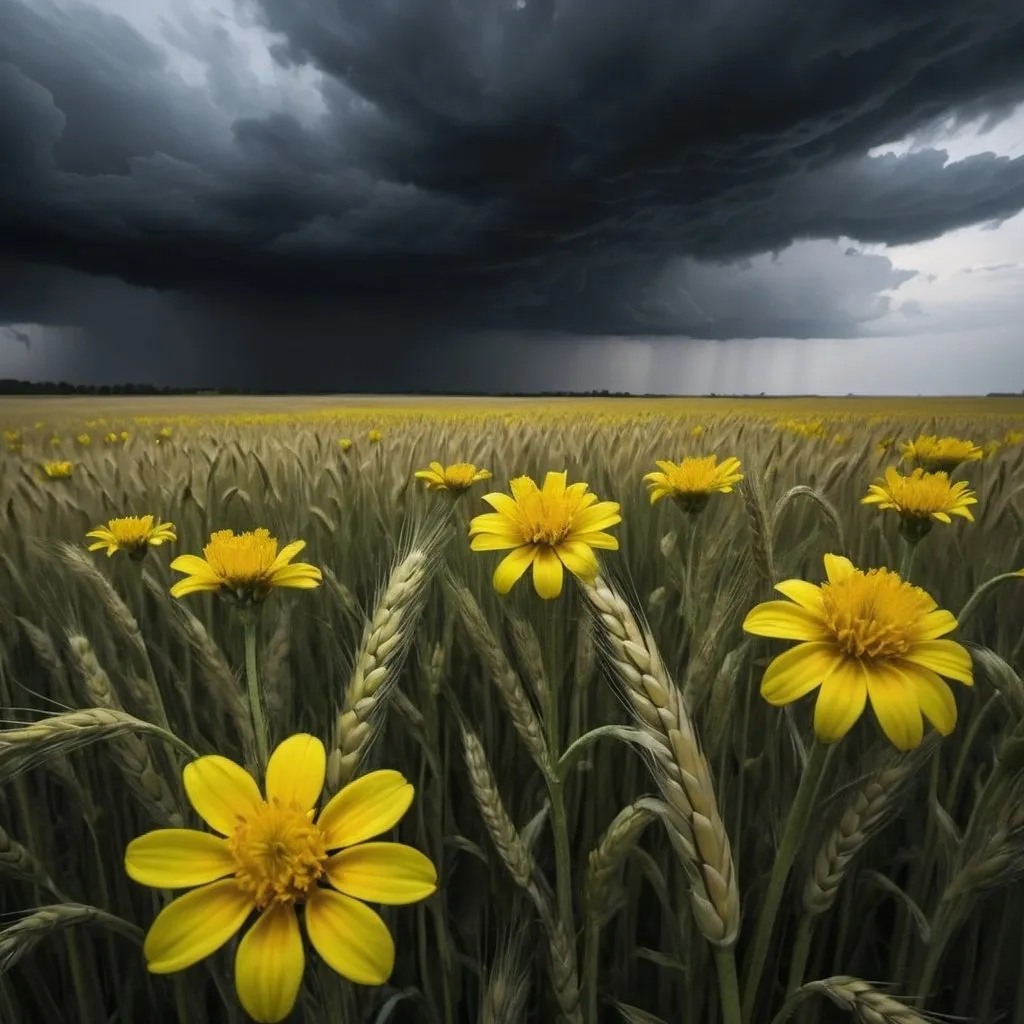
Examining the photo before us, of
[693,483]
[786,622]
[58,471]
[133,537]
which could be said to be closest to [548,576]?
[786,622]

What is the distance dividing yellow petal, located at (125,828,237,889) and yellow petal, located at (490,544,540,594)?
→ 564mm

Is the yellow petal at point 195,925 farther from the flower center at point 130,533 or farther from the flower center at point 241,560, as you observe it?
the flower center at point 130,533

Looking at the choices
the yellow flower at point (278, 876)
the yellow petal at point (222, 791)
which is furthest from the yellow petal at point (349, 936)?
the yellow petal at point (222, 791)

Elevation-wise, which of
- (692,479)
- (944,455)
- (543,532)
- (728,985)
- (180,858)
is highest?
(944,455)

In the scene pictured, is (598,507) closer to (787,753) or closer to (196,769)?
(787,753)

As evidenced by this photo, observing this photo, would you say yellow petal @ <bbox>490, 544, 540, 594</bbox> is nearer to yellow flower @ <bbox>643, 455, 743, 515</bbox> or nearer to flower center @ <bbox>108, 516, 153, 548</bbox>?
yellow flower @ <bbox>643, 455, 743, 515</bbox>

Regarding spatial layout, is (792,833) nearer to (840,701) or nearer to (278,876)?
(840,701)

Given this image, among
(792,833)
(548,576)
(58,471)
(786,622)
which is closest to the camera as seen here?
(792,833)

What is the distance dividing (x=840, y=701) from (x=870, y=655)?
0.09m

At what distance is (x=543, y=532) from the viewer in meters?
1.15

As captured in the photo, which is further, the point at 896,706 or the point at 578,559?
the point at 578,559

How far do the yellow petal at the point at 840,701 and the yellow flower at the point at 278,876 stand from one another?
0.44 meters

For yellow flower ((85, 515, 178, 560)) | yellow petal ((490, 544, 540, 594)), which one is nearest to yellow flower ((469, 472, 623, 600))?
yellow petal ((490, 544, 540, 594))

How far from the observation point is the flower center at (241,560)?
99 centimetres
